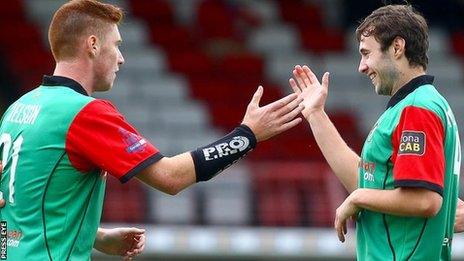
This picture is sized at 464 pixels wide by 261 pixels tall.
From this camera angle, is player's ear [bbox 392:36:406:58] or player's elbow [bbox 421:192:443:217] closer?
player's elbow [bbox 421:192:443:217]

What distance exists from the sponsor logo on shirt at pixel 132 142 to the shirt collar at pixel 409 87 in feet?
3.31

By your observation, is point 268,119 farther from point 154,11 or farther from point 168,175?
point 154,11

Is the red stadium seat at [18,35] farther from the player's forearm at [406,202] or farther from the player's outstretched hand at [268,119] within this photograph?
the player's forearm at [406,202]

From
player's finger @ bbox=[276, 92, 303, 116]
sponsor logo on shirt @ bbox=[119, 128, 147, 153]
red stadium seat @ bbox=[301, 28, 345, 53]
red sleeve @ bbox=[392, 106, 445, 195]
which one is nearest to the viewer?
red sleeve @ bbox=[392, 106, 445, 195]

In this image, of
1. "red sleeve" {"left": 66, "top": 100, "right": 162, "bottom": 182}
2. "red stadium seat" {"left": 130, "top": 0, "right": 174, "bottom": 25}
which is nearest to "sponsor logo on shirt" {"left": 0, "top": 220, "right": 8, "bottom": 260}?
"red sleeve" {"left": 66, "top": 100, "right": 162, "bottom": 182}

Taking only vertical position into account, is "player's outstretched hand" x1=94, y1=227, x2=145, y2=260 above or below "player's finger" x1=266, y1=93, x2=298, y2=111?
below

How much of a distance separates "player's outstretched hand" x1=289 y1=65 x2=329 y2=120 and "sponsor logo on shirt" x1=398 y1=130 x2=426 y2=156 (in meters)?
0.83

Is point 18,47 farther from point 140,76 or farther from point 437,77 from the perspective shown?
point 437,77

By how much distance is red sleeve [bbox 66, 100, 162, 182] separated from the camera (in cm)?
461

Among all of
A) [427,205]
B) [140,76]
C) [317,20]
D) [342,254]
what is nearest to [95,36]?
[427,205]

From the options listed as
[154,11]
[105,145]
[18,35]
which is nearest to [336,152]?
[105,145]

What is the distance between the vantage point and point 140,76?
46.7ft

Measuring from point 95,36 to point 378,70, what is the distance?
3.78 feet

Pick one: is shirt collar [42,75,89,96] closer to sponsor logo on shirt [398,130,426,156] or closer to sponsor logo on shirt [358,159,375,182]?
sponsor logo on shirt [358,159,375,182]
